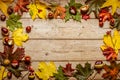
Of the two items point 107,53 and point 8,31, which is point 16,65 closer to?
point 8,31

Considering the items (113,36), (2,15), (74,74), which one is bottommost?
(74,74)

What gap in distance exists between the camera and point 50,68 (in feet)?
6.37

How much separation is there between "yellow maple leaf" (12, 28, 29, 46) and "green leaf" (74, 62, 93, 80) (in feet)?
1.08

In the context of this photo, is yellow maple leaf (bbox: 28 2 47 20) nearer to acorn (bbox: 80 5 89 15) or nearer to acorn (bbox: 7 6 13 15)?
acorn (bbox: 7 6 13 15)

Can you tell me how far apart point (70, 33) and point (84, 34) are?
Answer: 78 millimetres

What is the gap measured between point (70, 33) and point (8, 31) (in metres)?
0.33

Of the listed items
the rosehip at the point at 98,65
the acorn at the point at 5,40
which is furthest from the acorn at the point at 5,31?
the rosehip at the point at 98,65

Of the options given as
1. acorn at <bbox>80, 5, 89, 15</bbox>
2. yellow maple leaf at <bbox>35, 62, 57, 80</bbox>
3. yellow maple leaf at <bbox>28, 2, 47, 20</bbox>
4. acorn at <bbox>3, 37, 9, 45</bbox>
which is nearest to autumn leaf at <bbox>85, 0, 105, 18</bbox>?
acorn at <bbox>80, 5, 89, 15</bbox>

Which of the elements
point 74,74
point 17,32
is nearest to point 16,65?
point 17,32

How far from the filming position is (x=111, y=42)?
196cm

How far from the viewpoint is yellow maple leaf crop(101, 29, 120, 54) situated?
6.41 ft

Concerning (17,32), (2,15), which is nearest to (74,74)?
(17,32)

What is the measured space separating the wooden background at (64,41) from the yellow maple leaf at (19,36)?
0.03 meters

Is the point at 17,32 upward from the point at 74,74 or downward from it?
upward
